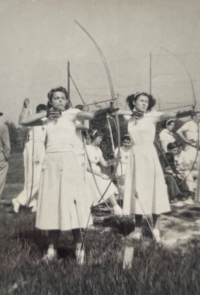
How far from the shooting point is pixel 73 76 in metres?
2.73

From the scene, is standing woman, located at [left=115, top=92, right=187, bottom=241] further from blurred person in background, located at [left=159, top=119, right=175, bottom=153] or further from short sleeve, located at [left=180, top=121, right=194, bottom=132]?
blurred person in background, located at [left=159, top=119, right=175, bottom=153]

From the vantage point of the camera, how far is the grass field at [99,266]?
1506 mm

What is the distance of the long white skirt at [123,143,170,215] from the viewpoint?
7.97ft

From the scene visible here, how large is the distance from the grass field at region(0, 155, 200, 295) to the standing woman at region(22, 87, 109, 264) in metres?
0.14

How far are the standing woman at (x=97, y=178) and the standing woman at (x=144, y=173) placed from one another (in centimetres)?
65

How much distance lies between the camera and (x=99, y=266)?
172cm

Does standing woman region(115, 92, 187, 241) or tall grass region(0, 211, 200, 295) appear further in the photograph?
standing woman region(115, 92, 187, 241)

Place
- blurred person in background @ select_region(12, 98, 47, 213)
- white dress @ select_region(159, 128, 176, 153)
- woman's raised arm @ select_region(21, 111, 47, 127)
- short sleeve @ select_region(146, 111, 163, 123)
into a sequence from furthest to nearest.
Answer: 1. white dress @ select_region(159, 128, 176, 153)
2. blurred person in background @ select_region(12, 98, 47, 213)
3. short sleeve @ select_region(146, 111, 163, 123)
4. woman's raised arm @ select_region(21, 111, 47, 127)

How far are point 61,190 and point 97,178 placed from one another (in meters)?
1.33

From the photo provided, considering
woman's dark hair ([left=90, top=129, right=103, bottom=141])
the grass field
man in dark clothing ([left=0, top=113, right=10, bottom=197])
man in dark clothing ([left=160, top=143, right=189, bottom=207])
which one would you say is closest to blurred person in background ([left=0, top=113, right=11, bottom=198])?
man in dark clothing ([left=0, top=113, right=10, bottom=197])

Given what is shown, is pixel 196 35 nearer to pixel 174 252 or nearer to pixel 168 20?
pixel 168 20

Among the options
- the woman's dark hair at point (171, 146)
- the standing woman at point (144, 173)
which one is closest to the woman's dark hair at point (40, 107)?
the standing woman at point (144, 173)

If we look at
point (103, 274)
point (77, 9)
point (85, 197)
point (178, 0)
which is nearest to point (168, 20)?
point (178, 0)

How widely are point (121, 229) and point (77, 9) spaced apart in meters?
1.83
